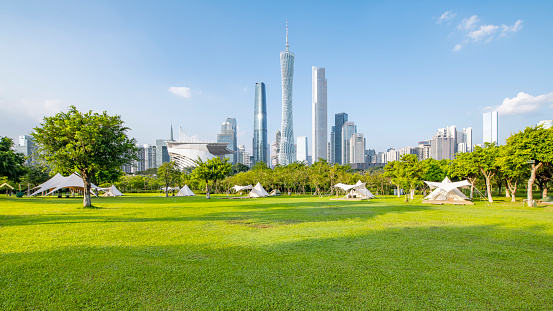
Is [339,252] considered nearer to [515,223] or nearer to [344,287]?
[344,287]

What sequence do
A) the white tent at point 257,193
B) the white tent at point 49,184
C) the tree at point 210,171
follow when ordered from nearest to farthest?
the white tent at point 49,184, the tree at point 210,171, the white tent at point 257,193

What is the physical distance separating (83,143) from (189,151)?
8943 centimetres

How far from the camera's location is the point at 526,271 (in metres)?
5.37

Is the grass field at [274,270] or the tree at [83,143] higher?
the tree at [83,143]

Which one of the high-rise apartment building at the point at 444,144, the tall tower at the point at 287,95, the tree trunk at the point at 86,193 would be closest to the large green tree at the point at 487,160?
the tree trunk at the point at 86,193

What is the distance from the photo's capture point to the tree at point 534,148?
60.8 ft

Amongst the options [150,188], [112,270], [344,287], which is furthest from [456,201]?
[150,188]

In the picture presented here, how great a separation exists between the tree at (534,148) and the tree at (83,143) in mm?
26930

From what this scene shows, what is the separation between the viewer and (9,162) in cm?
2705

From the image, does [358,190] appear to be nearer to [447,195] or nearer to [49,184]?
[447,195]

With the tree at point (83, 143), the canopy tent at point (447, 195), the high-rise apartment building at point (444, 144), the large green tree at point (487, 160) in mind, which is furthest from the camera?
the high-rise apartment building at point (444, 144)

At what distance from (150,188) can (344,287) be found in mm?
74030

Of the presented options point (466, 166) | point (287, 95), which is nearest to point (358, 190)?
point (466, 166)

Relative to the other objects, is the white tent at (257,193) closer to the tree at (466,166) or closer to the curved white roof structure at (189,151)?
the tree at (466,166)
